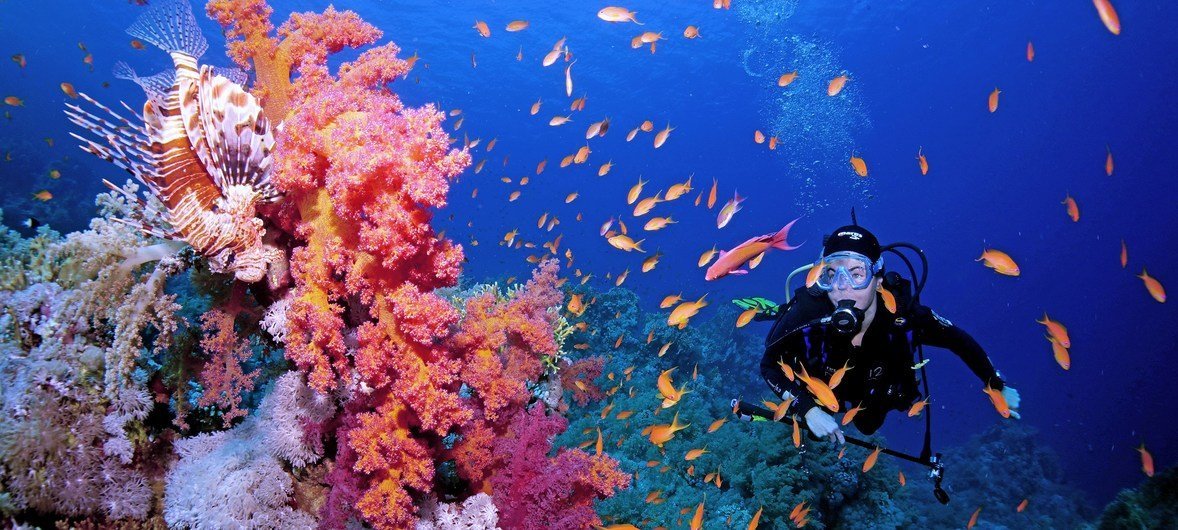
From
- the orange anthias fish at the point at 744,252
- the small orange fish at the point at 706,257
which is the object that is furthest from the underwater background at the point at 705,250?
the small orange fish at the point at 706,257

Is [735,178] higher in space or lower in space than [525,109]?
lower

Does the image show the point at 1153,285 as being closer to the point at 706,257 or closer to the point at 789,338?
the point at 789,338

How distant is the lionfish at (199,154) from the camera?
2242 millimetres

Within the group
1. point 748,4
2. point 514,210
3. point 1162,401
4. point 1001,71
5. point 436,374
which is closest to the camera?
point 436,374

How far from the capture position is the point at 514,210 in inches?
4562

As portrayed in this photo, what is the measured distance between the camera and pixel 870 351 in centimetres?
486

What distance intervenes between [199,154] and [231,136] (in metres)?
0.16

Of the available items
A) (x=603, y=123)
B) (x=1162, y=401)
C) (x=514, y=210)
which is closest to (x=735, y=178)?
(x=514, y=210)

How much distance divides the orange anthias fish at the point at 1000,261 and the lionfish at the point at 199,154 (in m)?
6.46

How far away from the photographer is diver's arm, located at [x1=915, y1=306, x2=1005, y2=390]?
478 cm

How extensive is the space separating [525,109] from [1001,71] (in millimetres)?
53734

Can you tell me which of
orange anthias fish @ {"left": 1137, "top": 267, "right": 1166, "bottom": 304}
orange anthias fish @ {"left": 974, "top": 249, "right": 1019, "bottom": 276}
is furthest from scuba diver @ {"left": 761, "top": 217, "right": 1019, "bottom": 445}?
orange anthias fish @ {"left": 1137, "top": 267, "right": 1166, "bottom": 304}

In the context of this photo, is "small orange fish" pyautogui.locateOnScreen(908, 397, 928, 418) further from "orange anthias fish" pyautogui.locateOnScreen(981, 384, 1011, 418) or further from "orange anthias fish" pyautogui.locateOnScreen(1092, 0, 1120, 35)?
"orange anthias fish" pyautogui.locateOnScreen(1092, 0, 1120, 35)

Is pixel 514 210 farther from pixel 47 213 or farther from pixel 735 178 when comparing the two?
pixel 47 213
